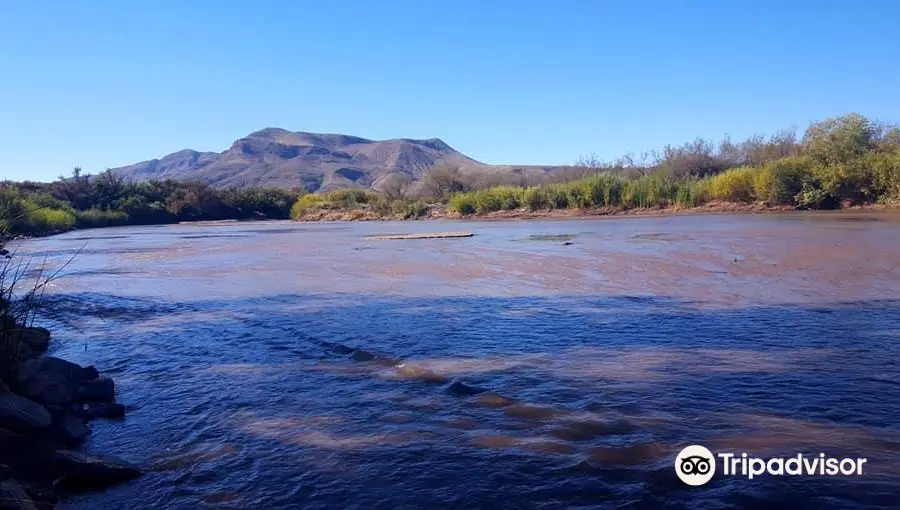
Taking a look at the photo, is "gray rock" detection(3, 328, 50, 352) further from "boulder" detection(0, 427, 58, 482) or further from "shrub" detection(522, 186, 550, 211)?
"shrub" detection(522, 186, 550, 211)

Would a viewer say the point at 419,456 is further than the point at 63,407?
No

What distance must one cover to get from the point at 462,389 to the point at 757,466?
2.80 metres

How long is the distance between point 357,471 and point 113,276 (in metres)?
16.7

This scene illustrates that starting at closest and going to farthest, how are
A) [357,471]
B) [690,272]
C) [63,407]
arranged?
[357,471]
[63,407]
[690,272]

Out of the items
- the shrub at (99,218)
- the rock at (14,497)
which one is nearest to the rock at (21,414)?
the rock at (14,497)

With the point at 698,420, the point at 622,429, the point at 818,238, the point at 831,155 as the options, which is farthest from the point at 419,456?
the point at 831,155

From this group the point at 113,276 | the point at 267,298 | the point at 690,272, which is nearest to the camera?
the point at 267,298

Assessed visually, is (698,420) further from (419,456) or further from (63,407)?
(63,407)

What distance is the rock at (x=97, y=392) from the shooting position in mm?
6391

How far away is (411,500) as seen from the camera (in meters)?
4.26

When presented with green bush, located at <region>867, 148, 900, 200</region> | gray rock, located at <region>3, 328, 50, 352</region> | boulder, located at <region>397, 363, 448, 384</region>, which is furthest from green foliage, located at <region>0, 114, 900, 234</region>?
boulder, located at <region>397, 363, 448, 384</region>

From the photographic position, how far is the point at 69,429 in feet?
18.1

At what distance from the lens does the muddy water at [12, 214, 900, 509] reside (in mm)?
4422

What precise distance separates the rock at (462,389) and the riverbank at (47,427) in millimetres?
2873
